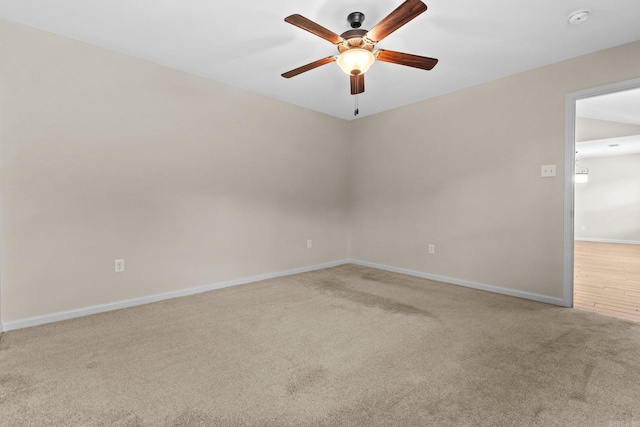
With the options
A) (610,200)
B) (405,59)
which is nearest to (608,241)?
(610,200)

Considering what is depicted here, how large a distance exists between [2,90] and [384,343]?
3.46 meters

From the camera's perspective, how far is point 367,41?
6.92ft

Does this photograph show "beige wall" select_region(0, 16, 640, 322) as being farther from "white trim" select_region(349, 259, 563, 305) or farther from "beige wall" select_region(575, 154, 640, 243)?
"beige wall" select_region(575, 154, 640, 243)

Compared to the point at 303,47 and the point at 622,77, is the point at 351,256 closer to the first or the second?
the point at 303,47

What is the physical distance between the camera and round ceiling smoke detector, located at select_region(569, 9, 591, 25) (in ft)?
7.11

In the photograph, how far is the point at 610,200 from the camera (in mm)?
7801

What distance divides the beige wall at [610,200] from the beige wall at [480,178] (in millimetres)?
7001

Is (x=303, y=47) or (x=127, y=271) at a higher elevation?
(x=303, y=47)


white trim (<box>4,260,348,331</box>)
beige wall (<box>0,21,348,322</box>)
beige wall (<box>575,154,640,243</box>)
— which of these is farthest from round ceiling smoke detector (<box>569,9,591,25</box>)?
beige wall (<box>575,154,640,243</box>)

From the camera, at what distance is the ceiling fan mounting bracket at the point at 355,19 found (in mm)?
2213

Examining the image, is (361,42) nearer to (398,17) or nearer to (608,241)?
(398,17)

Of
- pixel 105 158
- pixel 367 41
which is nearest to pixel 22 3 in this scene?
pixel 105 158

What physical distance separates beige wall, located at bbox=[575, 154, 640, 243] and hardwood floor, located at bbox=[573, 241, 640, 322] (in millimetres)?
2089

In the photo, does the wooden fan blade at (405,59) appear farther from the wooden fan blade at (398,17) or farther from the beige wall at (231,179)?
the beige wall at (231,179)
